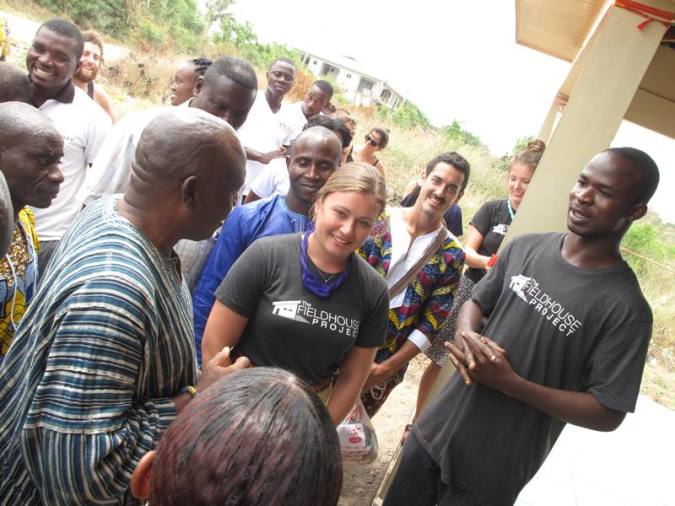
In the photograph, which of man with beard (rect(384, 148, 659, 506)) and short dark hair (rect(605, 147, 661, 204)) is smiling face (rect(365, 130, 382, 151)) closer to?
man with beard (rect(384, 148, 659, 506))

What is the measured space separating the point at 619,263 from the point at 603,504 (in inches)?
120

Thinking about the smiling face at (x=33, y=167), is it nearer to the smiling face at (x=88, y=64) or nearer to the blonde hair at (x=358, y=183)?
the blonde hair at (x=358, y=183)

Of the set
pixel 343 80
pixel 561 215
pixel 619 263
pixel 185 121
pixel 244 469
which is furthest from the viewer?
pixel 343 80

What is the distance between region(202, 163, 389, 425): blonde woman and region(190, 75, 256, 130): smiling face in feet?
3.24

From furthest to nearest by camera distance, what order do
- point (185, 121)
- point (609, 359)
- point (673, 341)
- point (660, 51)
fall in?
A: point (673, 341) < point (660, 51) < point (609, 359) < point (185, 121)

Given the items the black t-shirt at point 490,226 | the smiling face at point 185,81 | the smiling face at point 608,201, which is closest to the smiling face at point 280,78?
the smiling face at point 185,81

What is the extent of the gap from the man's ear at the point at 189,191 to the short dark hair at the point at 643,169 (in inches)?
63.2

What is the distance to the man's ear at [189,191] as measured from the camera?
125cm

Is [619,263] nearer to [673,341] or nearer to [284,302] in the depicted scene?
[284,302]

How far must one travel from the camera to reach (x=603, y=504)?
398cm

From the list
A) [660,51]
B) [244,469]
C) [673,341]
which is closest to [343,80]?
[673,341]

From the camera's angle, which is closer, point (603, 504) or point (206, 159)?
point (206, 159)

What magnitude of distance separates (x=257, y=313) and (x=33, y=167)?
106cm

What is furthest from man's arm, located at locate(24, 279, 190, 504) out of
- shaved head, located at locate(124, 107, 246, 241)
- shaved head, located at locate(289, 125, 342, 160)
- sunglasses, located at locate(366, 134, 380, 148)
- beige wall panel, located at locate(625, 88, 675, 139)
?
sunglasses, located at locate(366, 134, 380, 148)
